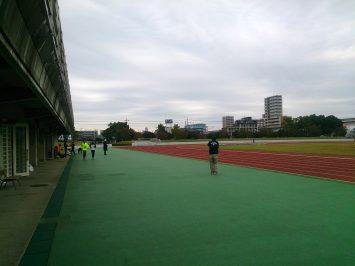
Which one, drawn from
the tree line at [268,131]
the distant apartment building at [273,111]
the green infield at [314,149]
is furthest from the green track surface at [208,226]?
the distant apartment building at [273,111]

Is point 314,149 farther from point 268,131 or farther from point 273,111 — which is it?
point 273,111

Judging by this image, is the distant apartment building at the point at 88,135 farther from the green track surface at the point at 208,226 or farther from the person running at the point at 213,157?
the green track surface at the point at 208,226

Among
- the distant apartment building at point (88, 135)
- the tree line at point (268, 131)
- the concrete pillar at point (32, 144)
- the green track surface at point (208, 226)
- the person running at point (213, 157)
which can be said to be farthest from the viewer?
the distant apartment building at point (88, 135)

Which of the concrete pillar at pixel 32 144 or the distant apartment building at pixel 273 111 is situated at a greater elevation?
the distant apartment building at pixel 273 111

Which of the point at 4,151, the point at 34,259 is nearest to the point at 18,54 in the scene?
the point at 34,259

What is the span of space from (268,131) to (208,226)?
11122 cm

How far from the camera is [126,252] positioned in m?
5.50

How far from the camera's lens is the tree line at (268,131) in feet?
380

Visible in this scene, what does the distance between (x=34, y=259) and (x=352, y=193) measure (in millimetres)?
8676

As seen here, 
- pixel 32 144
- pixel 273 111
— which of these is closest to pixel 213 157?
pixel 32 144

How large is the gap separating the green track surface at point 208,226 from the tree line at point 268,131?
10247cm

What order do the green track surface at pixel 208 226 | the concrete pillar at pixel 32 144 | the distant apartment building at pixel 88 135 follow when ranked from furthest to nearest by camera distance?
the distant apartment building at pixel 88 135
the concrete pillar at pixel 32 144
the green track surface at pixel 208 226

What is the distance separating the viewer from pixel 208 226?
22.9 feet

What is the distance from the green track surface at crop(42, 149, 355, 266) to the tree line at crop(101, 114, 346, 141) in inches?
4034
